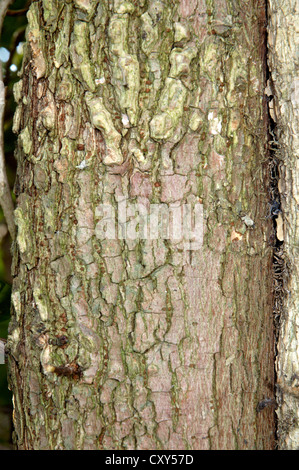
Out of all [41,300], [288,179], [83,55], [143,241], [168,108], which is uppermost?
[83,55]

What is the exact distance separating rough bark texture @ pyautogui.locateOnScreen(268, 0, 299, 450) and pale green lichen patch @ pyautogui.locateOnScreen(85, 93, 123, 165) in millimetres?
378

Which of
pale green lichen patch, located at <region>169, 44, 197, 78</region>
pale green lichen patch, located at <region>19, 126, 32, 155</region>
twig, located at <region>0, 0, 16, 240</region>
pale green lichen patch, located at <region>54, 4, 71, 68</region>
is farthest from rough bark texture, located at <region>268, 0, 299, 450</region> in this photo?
twig, located at <region>0, 0, 16, 240</region>

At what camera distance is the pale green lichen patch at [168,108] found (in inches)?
34.8

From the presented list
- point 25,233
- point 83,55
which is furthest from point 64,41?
point 25,233

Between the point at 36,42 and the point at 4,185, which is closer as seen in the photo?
the point at 36,42

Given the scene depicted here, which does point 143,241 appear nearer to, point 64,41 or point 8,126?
point 64,41

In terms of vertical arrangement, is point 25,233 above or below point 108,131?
below

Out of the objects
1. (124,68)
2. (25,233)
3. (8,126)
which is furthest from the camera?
(8,126)

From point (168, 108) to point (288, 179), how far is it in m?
0.32

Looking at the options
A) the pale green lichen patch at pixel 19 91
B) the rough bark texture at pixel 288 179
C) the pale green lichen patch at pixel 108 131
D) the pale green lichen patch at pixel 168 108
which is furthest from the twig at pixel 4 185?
the rough bark texture at pixel 288 179

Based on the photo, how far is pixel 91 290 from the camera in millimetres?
916

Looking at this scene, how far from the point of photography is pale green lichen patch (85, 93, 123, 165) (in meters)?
0.89

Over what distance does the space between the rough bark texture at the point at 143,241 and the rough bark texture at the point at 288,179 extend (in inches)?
2.1

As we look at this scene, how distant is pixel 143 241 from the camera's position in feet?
2.95
